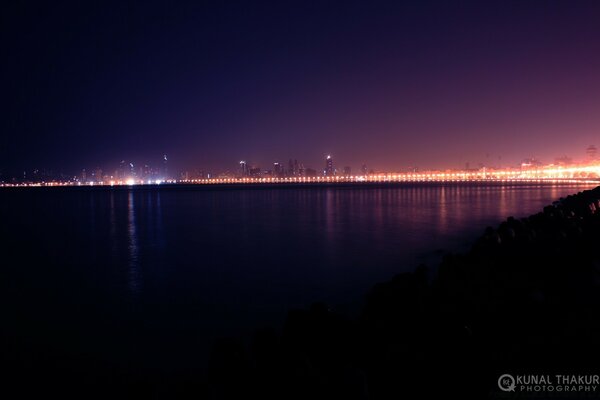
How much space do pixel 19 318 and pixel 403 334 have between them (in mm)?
7299

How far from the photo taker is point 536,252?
933 cm

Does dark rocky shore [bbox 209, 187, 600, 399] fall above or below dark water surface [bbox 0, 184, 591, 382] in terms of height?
above

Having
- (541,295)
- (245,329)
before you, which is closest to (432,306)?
(541,295)

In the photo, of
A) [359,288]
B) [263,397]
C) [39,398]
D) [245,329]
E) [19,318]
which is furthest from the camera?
[359,288]

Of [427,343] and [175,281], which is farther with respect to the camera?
[175,281]

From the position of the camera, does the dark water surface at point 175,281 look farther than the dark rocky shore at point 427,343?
Yes

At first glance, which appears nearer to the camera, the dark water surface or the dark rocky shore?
the dark rocky shore

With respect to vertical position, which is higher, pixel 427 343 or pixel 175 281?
pixel 427 343

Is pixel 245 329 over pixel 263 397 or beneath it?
beneath

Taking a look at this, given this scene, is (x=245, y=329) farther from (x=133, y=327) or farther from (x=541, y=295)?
(x=541, y=295)

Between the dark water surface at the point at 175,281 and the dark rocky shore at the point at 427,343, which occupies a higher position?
the dark rocky shore at the point at 427,343

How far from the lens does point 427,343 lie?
4.76 m

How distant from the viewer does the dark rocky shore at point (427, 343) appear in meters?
4.06

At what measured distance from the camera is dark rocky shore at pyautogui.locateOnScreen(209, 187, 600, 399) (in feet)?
13.3
